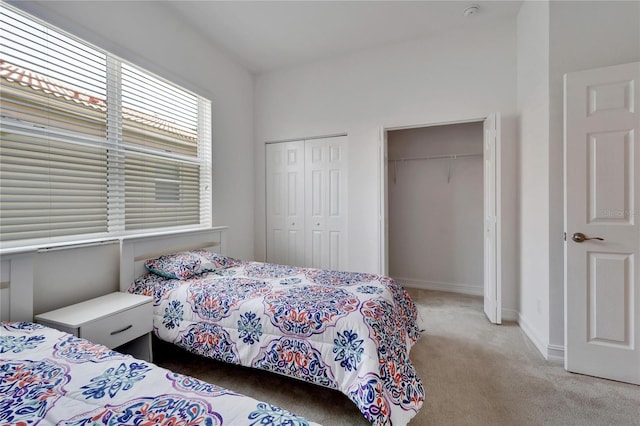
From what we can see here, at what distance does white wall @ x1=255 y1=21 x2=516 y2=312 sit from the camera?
298cm

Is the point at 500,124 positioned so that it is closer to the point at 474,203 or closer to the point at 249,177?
the point at 474,203

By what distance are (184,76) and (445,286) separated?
4176 mm

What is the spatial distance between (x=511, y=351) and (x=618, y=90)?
6.70 ft

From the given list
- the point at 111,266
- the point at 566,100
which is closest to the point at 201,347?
the point at 111,266

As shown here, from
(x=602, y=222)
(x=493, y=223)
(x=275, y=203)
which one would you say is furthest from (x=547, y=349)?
(x=275, y=203)

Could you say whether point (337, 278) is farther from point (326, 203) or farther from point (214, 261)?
point (326, 203)

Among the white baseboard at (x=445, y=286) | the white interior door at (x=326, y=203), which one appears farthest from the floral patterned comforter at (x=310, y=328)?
the white baseboard at (x=445, y=286)

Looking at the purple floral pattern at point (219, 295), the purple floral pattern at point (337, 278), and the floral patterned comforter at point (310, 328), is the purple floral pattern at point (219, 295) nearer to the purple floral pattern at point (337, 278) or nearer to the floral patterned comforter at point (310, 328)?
the floral patterned comforter at point (310, 328)

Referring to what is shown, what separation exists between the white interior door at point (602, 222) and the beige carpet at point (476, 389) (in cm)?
24

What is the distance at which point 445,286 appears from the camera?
12.9 feet

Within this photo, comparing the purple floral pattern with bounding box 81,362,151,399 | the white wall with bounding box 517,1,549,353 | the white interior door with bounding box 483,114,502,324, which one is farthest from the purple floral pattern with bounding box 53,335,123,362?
the white interior door with bounding box 483,114,502,324

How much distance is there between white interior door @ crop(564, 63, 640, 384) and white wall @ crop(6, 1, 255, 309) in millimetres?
3380

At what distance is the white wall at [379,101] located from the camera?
2980mm

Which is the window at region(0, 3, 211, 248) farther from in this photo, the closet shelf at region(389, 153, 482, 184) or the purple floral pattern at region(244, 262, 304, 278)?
the closet shelf at region(389, 153, 482, 184)
